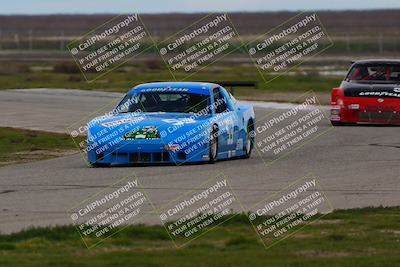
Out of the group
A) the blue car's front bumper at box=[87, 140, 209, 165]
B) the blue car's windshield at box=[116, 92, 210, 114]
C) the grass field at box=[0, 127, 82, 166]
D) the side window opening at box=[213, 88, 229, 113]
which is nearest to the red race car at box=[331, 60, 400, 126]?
the grass field at box=[0, 127, 82, 166]

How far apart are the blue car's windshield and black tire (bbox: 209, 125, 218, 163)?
0.47 meters

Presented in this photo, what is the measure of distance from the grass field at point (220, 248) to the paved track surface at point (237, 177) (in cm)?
86

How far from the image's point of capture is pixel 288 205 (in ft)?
46.6

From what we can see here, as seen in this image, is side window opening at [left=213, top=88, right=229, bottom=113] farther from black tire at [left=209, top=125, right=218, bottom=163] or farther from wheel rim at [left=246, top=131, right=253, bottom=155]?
wheel rim at [left=246, top=131, right=253, bottom=155]

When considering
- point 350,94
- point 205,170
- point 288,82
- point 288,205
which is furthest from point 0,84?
point 288,205

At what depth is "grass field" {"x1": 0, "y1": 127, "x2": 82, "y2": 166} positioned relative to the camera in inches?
828

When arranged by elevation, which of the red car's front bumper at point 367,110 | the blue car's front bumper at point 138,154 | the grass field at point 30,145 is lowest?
the red car's front bumper at point 367,110

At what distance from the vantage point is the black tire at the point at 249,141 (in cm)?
2069

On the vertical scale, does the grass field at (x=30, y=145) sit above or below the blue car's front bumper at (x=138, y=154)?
above

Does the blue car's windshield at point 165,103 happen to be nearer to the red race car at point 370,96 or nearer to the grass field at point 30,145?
the grass field at point 30,145

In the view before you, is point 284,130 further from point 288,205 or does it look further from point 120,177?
point 288,205

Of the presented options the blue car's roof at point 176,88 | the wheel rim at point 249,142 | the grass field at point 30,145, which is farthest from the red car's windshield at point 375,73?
the blue car's roof at point 176,88

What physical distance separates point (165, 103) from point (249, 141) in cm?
187

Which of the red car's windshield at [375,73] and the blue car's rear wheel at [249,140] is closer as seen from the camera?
the blue car's rear wheel at [249,140]
